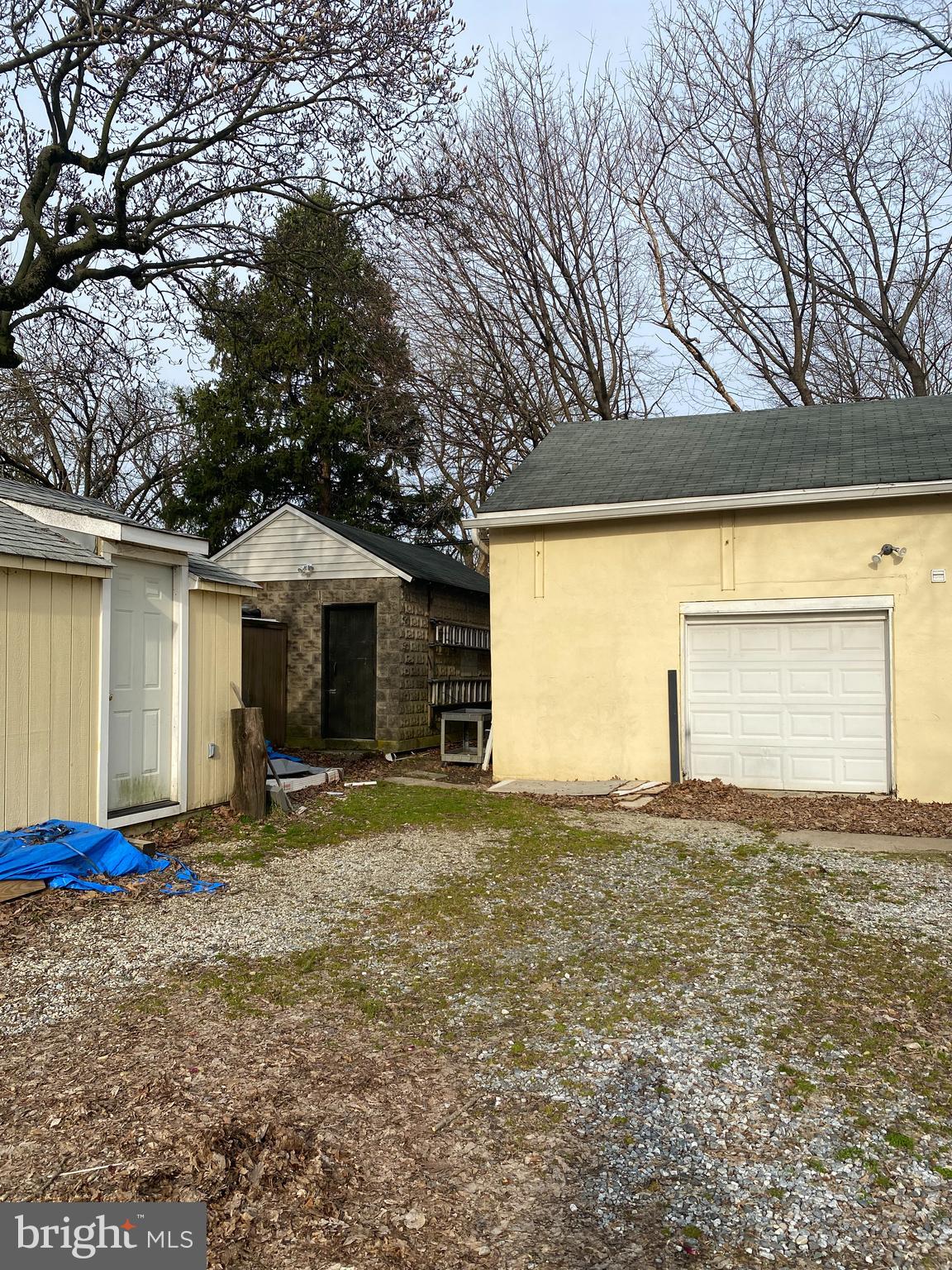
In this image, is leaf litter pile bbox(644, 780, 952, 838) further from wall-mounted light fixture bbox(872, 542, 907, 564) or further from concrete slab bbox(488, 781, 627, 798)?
wall-mounted light fixture bbox(872, 542, 907, 564)

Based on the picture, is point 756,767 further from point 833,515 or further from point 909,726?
point 833,515

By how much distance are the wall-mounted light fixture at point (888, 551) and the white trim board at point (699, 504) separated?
540mm

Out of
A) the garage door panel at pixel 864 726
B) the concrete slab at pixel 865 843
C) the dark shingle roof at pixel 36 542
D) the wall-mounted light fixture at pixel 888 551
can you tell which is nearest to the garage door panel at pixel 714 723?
the garage door panel at pixel 864 726

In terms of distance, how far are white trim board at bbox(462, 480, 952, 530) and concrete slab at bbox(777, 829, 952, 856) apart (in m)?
3.60

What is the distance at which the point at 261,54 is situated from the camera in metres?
8.26

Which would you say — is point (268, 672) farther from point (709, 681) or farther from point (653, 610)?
point (709, 681)

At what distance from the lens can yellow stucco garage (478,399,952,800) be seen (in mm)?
9281

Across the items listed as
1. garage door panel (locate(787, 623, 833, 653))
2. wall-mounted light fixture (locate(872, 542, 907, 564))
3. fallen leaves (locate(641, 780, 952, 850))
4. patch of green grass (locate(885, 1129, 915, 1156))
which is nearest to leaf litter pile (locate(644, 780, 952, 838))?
fallen leaves (locate(641, 780, 952, 850))

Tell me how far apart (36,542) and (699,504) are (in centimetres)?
685

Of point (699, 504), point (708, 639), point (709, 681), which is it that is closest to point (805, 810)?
point (709, 681)

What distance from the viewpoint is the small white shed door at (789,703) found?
9531 mm

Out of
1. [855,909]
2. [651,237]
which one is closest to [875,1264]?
[855,909]

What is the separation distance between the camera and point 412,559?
53.2 ft

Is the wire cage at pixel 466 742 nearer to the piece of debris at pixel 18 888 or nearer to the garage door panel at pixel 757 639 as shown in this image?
the garage door panel at pixel 757 639
